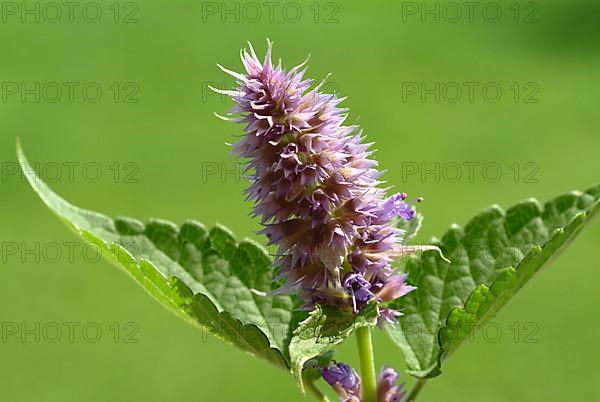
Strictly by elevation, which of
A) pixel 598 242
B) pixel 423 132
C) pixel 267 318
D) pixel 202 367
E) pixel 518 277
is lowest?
pixel 202 367

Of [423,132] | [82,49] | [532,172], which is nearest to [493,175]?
[532,172]

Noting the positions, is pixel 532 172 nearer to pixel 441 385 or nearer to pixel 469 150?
pixel 469 150

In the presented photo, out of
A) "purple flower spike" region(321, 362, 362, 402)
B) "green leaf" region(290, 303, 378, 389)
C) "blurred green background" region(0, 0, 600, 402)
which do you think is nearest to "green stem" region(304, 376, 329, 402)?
"purple flower spike" region(321, 362, 362, 402)

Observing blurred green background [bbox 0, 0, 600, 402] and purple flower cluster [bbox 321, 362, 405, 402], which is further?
blurred green background [bbox 0, 0, 600, 402]

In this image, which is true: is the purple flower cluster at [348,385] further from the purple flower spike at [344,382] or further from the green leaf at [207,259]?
the green leaf at [207,259]

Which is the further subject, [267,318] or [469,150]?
[469,150]

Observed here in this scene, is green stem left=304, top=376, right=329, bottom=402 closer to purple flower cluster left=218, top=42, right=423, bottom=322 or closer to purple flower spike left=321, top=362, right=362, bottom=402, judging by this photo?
purple flower spike left=321, top=362, right=362, bottom=402
